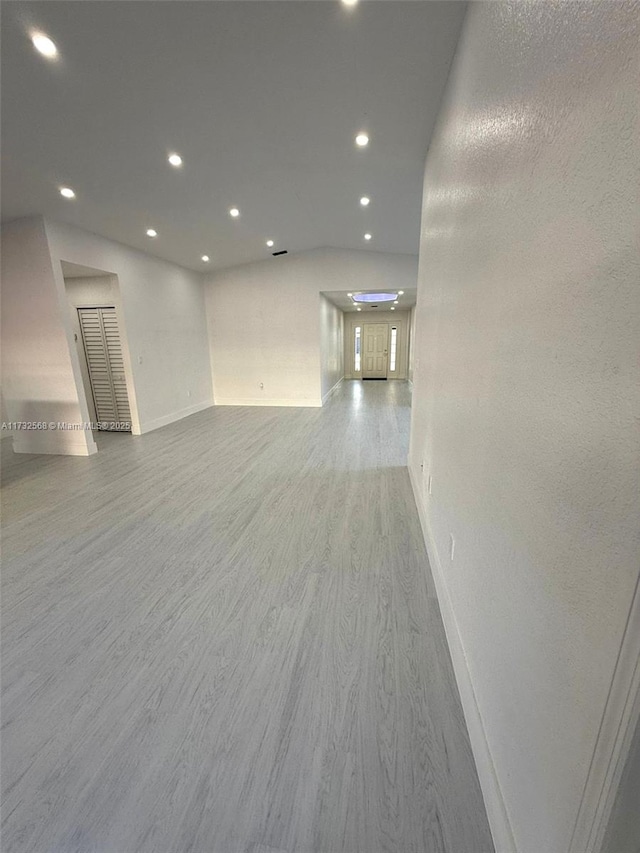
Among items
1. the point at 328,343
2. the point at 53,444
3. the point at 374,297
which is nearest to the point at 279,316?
the point at 328,343

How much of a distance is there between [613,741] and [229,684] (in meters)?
1.35

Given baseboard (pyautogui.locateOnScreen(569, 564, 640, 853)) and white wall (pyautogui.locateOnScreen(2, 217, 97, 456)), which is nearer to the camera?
baseboard (pyautogui.locateOnScreen(569, 564, 640, 853))

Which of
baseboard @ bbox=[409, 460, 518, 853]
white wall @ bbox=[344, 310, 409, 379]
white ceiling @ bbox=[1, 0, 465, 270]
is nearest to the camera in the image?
baseboard @ bbox=[409, 460, 518, 853]

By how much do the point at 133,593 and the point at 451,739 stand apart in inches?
67.9

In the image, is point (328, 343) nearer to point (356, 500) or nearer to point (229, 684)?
point (356, 500)

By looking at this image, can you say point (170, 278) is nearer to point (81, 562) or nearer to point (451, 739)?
point (81, 562)

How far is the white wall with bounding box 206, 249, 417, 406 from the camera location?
6.17 m

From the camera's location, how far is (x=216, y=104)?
227cm

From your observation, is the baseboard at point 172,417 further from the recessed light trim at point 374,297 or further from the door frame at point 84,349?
the recessed light trim at point 374,297

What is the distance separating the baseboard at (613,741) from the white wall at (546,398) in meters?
0.02

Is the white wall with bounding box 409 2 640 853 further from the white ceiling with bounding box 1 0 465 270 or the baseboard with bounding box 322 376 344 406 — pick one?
the baseboard with bounding box 322 376 344 406

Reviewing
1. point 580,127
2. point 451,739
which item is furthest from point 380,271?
point 451,739

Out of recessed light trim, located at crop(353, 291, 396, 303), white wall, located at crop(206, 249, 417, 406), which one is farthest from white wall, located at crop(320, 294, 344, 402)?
recessed light trim, located at crop(353, 291, 396, 303)

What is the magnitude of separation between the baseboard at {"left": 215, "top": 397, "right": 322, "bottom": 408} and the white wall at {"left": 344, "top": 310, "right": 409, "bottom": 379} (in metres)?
4.80
